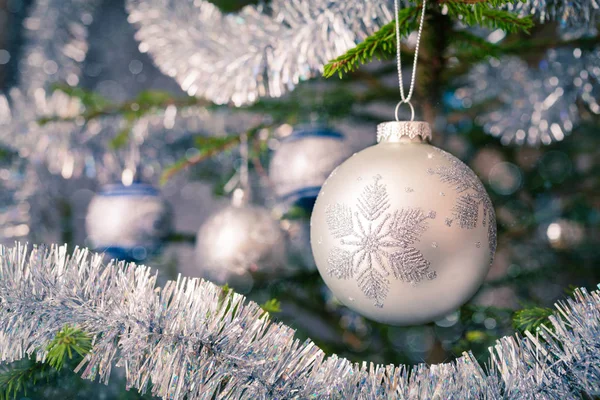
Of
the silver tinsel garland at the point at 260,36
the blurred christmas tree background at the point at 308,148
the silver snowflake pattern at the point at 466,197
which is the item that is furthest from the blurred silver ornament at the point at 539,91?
the silver snowflake pattern at the point at 466,197

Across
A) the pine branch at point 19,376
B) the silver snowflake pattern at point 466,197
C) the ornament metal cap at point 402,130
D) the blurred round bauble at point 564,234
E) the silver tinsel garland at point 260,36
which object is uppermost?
the silver tinsel garland at point 260,36

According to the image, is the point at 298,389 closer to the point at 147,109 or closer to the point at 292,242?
the point at 147,109

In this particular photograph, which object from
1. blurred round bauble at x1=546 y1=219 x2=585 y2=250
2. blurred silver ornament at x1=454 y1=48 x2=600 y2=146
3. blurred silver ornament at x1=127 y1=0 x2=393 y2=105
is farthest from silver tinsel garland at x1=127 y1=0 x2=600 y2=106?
blurred round bauble at x1=546 y1=219 x2=585 y2=250

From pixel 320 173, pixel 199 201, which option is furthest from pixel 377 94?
pixel 199 201

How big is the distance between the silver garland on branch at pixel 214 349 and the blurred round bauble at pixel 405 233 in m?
0.07

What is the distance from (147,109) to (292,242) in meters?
0.45

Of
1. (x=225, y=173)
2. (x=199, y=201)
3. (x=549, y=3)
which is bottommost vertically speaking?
(x=199, y=201)

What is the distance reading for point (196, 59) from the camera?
67 cm

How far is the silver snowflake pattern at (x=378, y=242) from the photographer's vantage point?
1.33ft

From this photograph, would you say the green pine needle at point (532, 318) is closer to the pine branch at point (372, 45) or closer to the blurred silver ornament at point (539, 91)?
the pine branch at point (372, 45)

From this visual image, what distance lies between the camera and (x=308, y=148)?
0.76 metres

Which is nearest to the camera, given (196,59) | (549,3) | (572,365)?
(572,365)

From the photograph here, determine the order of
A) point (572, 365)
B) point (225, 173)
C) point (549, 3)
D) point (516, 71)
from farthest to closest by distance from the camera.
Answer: point (225, 173) → point (516, 71) → point (549, 3) → point (572, 365)

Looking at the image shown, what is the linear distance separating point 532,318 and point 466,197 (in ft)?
0.37
